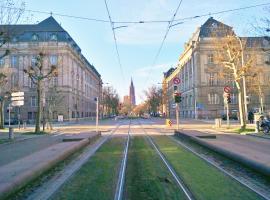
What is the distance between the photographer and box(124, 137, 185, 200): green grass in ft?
27.3

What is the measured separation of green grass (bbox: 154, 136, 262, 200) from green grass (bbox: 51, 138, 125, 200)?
1896 mm

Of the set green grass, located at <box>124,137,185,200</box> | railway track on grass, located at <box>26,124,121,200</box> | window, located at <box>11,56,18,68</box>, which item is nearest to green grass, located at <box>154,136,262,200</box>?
green grass, located at <box>124,137,185,200</box>

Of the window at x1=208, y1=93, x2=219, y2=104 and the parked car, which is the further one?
the window at x1=208, y1=93, x2=219, y2=104

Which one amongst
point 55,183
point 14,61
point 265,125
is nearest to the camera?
point 55,183

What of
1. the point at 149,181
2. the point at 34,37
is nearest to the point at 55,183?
the point at 149,181

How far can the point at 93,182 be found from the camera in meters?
10.1

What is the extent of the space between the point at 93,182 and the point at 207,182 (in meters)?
2.87

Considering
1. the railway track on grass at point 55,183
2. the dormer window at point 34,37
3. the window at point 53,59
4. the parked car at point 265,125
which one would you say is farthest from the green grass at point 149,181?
the dormer window at point 34,37

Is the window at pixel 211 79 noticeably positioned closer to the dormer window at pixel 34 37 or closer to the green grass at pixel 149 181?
the dormer window at pixel 34 37

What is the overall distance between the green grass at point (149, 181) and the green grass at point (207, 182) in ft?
1.38

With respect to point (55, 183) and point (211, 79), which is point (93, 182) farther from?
point (211, 79)

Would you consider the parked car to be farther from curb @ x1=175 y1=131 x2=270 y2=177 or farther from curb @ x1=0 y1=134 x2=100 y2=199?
curb @ x1=0 y1=134 x2=100 y2=199

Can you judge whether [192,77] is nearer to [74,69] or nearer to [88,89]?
[74,69]

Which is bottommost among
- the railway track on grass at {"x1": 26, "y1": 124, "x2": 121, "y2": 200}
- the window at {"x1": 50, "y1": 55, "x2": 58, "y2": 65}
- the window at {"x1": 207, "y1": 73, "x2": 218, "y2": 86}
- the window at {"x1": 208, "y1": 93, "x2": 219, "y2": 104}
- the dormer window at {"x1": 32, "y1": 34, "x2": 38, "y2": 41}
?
the railway track on grass at {"x1": 26, "y1": 124, "x2": 121, "y2": 200}
